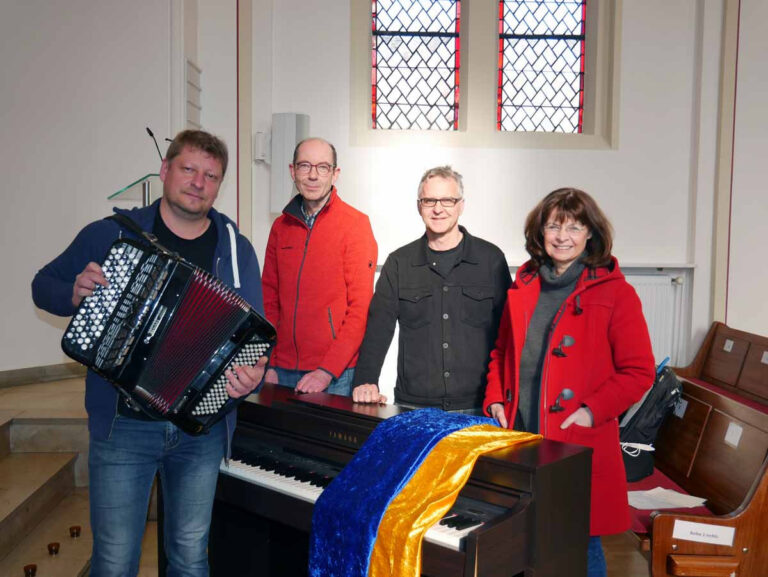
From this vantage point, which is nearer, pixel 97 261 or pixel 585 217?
pixel 97 261

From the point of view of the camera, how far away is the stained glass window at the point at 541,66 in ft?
19.0

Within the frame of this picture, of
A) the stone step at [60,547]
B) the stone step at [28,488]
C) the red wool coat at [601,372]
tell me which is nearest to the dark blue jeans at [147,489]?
the red wool coat at [601,372]

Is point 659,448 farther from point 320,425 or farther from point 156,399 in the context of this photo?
point 156,399

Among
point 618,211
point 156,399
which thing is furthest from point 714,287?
point 156,399

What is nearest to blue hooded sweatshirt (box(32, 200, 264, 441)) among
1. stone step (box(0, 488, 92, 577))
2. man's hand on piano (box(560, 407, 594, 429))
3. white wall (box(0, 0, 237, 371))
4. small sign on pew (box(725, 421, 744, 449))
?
man's hand on piano (box(560, 407, 594, 429))

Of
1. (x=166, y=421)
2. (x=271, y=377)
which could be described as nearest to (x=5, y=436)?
(x=271, y=377)

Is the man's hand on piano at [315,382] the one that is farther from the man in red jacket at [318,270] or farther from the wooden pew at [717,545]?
the wooden pew at [717,545]

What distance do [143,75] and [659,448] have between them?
4.03m

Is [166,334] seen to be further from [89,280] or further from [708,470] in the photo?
A: [708,470]

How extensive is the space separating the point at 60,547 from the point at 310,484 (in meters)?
1.74

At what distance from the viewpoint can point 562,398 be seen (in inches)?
79.9

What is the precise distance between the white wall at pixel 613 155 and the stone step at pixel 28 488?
2298mm

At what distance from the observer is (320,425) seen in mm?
1982

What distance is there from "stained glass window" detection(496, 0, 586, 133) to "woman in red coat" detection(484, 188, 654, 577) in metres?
3.86
